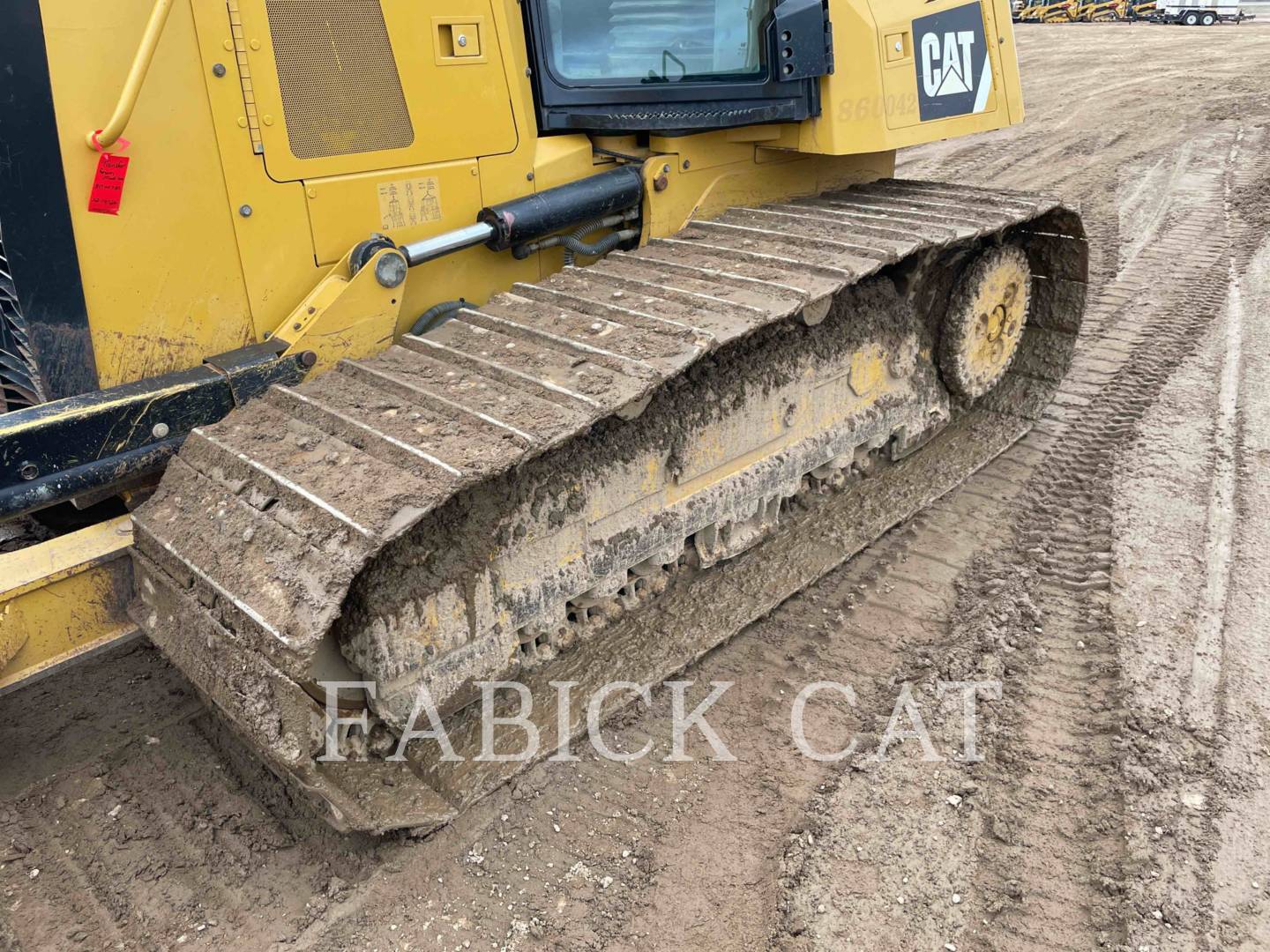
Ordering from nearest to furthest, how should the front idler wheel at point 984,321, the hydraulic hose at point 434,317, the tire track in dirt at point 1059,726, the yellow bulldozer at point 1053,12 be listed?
1. the tire track in dirt at point 1059,726
2. the hydraulic hose at point 434,317
3. the front idler wheel at point 984,321
4. the yellow bulldozer at point 1053,12

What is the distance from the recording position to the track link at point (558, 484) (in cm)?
229

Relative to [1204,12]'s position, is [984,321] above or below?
below

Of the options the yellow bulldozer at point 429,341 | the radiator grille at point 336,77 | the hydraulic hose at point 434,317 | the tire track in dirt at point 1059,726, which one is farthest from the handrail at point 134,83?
the tire track in dirt at point 1059,726

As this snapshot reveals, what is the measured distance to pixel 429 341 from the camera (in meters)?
2.88

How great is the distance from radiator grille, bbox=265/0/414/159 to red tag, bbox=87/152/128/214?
0.44 metres

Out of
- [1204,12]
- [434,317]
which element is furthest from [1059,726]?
[1204,12]

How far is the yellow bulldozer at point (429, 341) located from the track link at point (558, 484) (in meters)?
0.01

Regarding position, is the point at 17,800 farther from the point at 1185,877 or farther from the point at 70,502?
the point at 1185,877

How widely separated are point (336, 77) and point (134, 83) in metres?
0.56

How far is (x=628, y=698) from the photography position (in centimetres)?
308

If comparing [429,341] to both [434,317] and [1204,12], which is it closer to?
[434,317]

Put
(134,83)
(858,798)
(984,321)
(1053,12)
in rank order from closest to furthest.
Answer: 1. (134,83)
2. (858,798)
3. (984,321)
4. (1053,12)

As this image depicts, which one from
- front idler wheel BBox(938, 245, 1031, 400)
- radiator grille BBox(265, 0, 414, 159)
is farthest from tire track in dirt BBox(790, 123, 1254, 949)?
radiator grille BBox(265, 0, 414, 159)

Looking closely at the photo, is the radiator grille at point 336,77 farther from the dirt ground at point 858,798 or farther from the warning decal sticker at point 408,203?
the dirt ground at point 858,798
